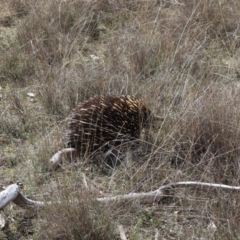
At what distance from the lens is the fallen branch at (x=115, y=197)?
7.10 feet

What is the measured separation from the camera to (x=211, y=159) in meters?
2.40

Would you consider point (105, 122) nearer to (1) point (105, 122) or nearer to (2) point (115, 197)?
(1) point (105, 122)

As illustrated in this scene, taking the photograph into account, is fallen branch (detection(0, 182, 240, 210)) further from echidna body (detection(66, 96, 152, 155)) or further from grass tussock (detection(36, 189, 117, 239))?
echidna body (detection(66, 96, 152, 155))

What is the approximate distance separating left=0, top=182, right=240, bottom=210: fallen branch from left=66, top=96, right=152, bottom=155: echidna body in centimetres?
44

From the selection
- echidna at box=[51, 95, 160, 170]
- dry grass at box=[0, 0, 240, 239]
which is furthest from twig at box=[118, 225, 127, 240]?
echidna at box=[51, 95, 160, 170]

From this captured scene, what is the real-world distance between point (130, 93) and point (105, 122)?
472 millimetres

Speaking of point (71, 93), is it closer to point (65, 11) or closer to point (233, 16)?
point (65, 11)

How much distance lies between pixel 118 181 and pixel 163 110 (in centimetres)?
68

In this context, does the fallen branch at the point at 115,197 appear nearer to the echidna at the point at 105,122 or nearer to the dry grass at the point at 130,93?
the dry grass at the point at 130,93

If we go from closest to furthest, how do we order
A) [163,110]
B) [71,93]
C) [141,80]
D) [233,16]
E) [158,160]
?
[158,160] → [163,110] → [71,93] → [141,80] → [233,16]

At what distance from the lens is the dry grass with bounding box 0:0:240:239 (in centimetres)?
222

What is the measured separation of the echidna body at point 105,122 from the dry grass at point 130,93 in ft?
0.33

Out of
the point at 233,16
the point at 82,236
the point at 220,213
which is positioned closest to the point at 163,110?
the point at 220,213

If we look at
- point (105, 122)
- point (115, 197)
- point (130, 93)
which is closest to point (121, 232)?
point (115, 197)
